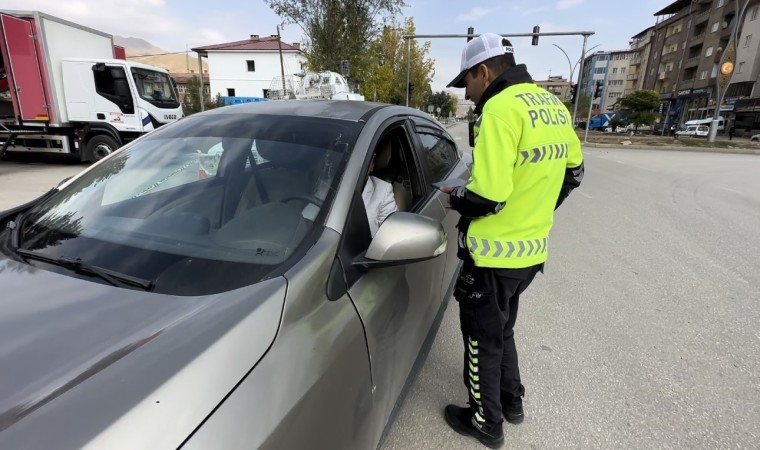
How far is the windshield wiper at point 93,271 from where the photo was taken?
1.26 metres

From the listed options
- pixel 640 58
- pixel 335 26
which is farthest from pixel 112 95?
pixel 640 58

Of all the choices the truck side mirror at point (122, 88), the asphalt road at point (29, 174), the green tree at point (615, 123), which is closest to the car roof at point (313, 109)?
the asphalt road at point (29, 174)

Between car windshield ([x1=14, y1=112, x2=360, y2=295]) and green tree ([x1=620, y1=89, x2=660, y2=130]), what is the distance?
52.8 meters

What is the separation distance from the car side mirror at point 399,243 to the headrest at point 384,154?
0.71m

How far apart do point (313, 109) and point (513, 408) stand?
192cm

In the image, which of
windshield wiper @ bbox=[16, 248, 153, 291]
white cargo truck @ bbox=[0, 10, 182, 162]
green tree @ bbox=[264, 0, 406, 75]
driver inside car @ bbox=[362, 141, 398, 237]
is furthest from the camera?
green tree @ bbox=[264, 0, 406, 75]

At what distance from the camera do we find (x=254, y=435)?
927 mm

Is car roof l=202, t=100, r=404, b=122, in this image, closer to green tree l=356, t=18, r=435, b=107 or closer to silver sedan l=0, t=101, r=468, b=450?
silver sedan l=0, t=101, r=468, b=450

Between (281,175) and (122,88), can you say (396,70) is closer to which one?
(122,88)

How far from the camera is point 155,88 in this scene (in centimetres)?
1142

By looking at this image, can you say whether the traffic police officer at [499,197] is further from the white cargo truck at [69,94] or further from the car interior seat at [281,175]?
the white cargo truck at [69,94]

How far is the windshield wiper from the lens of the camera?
4.14ft

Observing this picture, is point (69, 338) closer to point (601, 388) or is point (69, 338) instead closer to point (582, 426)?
point (582, 426)

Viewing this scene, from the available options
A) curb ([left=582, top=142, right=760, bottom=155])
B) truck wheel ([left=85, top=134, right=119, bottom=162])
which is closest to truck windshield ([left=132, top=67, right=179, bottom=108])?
truck wheel ([left=85, top=134, right=119, bottom=162])
